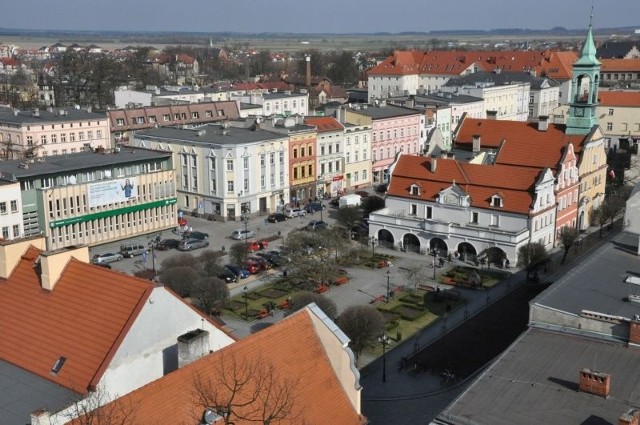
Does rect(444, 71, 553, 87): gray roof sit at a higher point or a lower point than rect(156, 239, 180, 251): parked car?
higher

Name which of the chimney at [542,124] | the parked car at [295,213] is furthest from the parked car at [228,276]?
the chimney at [542,124]

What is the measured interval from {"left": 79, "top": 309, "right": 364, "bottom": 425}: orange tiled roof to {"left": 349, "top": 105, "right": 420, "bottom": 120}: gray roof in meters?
60.3

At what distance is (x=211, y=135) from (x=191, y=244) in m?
14.5

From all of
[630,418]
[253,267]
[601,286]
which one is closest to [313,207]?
[253,267]

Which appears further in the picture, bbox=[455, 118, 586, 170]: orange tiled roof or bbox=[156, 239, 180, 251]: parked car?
bbox=[455, 118, 586, 170]: orange tiled roof

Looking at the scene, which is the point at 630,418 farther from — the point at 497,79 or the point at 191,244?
the point at 497,79

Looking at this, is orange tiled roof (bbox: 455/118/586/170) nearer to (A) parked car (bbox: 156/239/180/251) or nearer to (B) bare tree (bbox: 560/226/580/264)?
(B) bare tree (bbox: 560/226/580/264)

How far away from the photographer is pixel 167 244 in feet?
189

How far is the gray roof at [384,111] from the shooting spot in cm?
8138

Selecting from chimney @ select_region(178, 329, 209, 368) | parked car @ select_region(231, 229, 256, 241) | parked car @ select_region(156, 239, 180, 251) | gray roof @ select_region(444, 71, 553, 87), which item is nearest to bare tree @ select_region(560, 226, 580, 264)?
parked car @ select_region(231, 229, 256, 241)

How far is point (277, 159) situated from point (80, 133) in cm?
2458

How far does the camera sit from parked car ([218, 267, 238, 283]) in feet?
162

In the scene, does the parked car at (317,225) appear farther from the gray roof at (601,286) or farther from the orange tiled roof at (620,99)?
the orange tiled roof at (620,99)

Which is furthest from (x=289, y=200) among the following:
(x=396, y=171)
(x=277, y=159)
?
(x=396, y=171)
